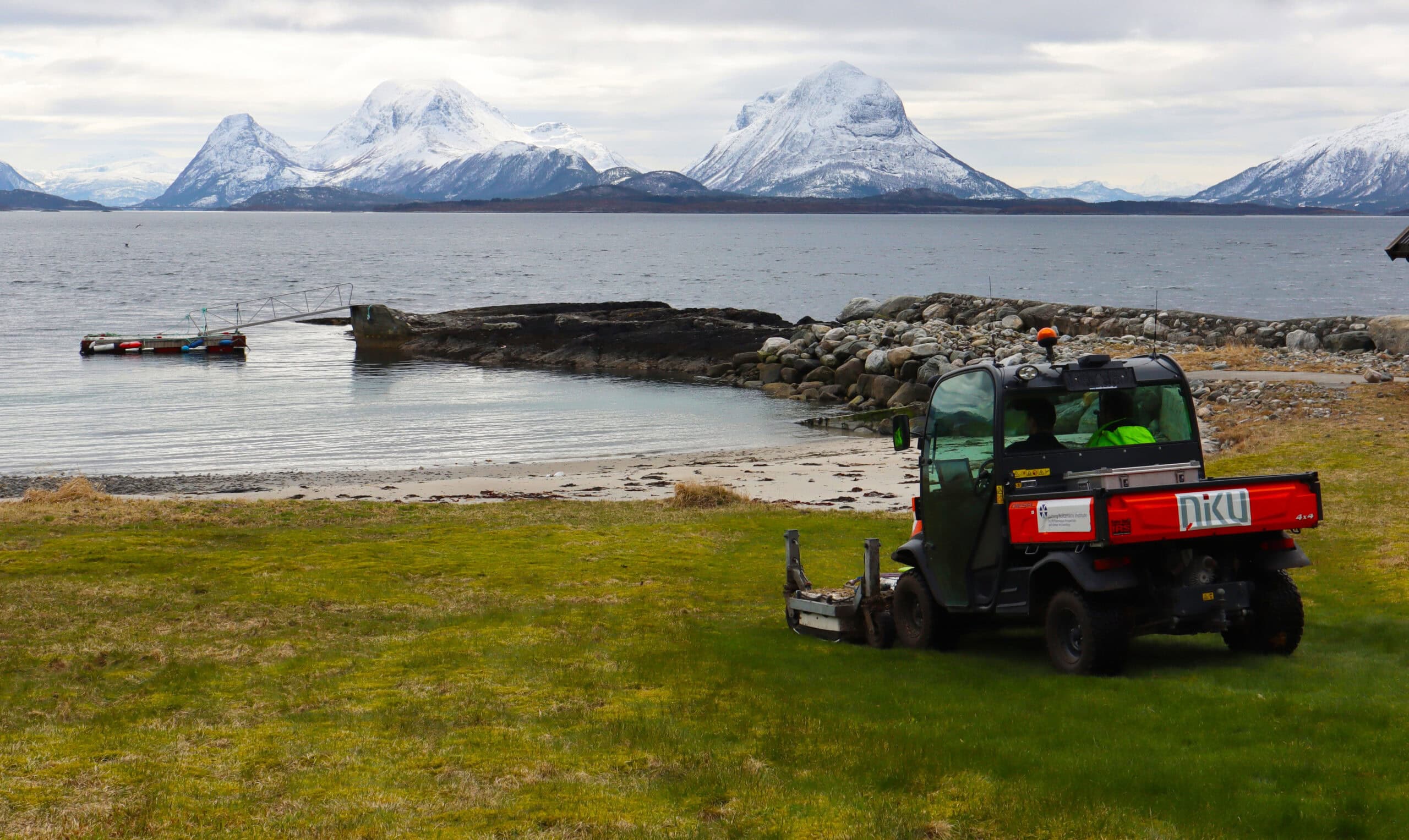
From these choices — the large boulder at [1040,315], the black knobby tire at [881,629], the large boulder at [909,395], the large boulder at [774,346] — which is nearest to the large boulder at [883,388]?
the large boulder at [909,395]

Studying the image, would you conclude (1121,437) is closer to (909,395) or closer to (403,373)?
(909,395)

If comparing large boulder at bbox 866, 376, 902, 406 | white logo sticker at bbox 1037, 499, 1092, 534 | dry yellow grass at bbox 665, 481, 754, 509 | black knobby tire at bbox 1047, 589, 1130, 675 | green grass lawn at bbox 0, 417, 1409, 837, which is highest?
white logo sticker at bbox 1037, 499, 1092, 534

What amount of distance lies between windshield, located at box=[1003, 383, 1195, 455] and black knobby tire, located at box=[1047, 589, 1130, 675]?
4.90ft

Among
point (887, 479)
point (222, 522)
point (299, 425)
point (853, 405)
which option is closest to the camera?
point (222, 522)

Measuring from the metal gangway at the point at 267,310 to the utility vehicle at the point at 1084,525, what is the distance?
240 ft

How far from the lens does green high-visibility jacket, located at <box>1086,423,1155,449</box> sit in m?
11.4

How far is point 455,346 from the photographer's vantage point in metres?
77.0

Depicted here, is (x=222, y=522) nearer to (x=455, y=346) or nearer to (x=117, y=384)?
(x=117, y=384)

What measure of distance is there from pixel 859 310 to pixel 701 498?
5820 cm

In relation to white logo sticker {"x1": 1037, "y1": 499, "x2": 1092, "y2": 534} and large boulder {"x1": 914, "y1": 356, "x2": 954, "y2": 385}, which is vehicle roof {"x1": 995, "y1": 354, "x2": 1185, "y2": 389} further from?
large boulder {"x1": 914, "y1": 356, "x2": 954, "y2": 385}

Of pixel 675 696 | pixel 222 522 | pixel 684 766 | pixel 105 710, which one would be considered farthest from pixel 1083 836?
pixel 222 522

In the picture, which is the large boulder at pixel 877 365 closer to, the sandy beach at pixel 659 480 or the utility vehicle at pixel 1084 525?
the sandy beach at pixel 659 480

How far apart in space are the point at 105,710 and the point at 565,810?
5225 mm

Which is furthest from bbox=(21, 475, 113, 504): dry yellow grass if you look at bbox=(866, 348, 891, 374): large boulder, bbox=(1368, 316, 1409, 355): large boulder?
bbox=(1368, 316, 1409, 355): large boulder
